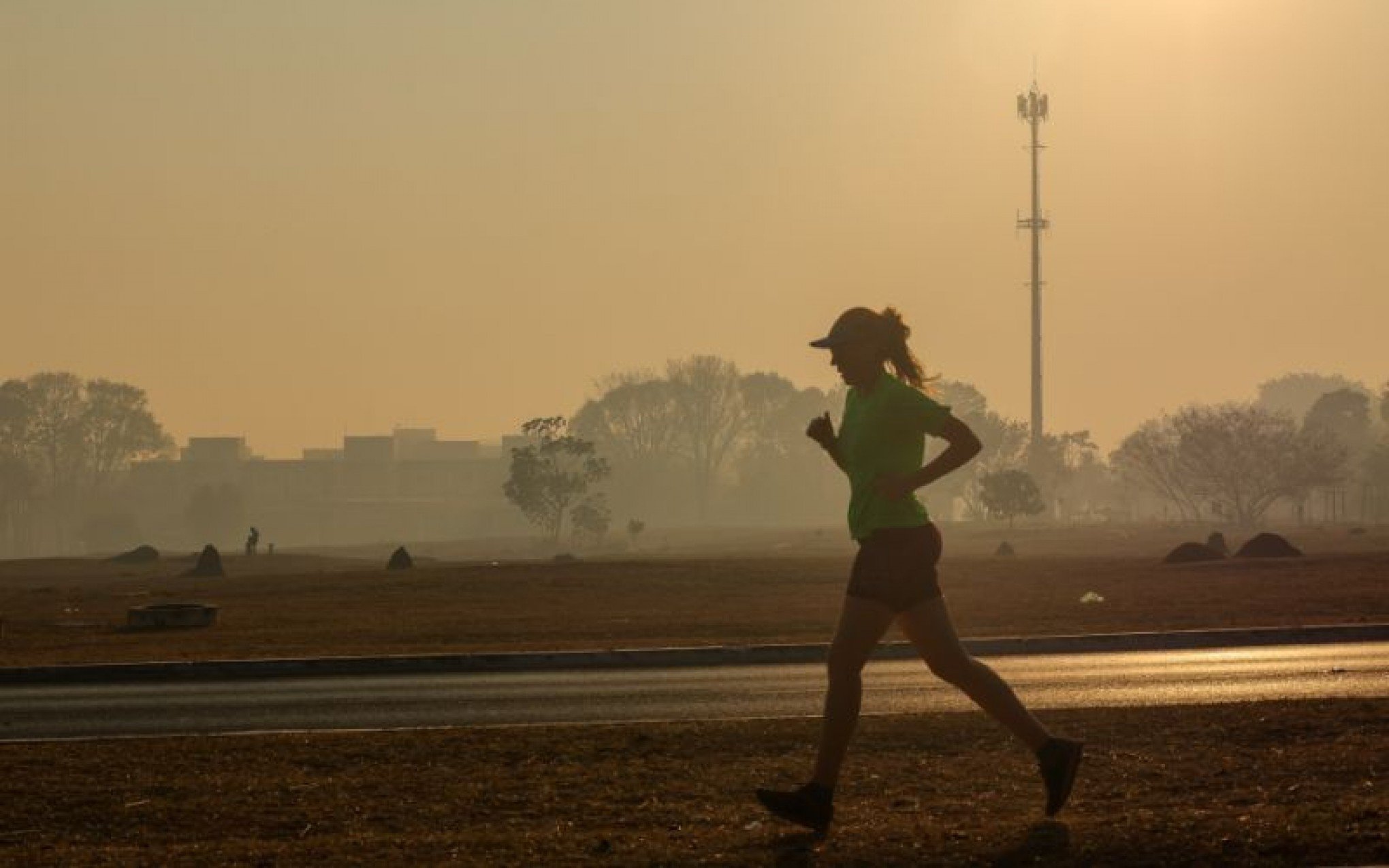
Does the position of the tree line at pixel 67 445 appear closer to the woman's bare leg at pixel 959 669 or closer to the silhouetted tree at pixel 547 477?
the silhouetted tree at pixel 547 477

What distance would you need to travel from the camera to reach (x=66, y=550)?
16862 cm

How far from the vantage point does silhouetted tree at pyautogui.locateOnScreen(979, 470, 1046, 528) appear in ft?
372

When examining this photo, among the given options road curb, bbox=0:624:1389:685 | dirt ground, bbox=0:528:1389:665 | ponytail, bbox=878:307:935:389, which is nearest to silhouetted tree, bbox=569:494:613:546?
dirt ground, bbox=0:528:1389:665

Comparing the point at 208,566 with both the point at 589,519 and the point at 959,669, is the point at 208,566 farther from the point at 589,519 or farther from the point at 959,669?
the point at 589,519

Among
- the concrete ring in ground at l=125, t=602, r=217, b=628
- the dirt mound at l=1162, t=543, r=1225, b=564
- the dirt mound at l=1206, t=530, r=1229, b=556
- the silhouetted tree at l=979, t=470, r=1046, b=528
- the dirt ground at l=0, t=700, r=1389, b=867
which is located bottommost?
the dirt ground at l=0, t=700, r=1389, b=867

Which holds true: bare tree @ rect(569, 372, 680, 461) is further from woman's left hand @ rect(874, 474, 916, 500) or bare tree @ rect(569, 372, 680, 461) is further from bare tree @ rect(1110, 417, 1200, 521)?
woman's left hand @ rect(874, 474, 916, 500)

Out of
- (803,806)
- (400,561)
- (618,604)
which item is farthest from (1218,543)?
(803,806)

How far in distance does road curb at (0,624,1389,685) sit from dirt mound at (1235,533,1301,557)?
23.7m

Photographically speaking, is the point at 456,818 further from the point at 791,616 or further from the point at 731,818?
the point at 791,616

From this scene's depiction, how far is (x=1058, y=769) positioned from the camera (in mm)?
8555

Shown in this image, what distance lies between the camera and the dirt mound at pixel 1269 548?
147ft

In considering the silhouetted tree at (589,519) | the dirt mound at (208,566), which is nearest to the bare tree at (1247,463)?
the silhouetted tree at (589,519)

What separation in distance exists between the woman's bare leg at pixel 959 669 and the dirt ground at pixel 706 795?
383 millimetres

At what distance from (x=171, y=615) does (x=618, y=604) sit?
339 inches
